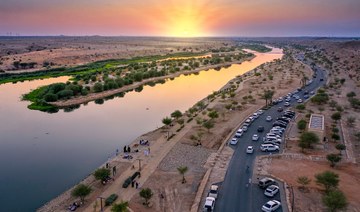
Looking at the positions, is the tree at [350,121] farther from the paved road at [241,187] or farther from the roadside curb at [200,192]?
the roadside curb at [200,192]

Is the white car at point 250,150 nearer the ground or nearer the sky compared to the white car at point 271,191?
nearer the sky

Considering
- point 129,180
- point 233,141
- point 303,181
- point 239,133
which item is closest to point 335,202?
point 303,181

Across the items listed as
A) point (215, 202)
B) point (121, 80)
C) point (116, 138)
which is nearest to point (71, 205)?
point (215, 202)

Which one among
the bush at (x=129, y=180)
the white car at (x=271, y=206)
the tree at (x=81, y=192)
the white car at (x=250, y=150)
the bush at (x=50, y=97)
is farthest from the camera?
the bush at (x=50, y=97)

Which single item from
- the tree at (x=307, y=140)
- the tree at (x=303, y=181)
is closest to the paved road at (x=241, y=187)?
the tree at (x=303, y=181)

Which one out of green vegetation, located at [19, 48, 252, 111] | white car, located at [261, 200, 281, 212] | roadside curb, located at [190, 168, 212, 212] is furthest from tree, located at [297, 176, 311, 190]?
green vegetation, located at [19, 48, 252, 111]

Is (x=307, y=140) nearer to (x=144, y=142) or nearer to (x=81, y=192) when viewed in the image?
(x=144, y=142)
